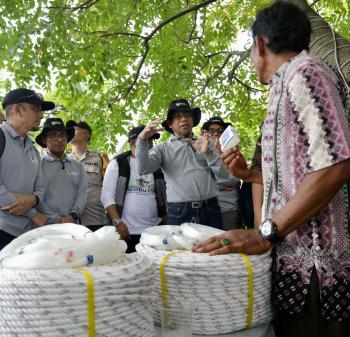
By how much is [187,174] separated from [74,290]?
2957 mm

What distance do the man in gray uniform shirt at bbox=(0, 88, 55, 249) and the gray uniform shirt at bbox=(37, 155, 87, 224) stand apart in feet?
1.23

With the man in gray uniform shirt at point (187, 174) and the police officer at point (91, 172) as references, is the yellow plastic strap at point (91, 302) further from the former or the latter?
the police officer at point (91, 172)

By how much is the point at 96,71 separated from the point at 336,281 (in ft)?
14.7

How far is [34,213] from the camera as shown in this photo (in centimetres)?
331

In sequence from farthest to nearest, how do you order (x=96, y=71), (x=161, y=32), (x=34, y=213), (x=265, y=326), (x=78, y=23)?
(x=161, y=32)
(x=96, y=71)
(x=78, y=23)
(x=34, y=213)
(x=265, y=326)

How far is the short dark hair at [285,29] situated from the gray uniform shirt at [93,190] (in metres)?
3.49

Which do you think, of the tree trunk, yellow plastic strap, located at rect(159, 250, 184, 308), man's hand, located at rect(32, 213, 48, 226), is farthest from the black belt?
yellow plastic strap, located at rect(159, 250, 184, 308)

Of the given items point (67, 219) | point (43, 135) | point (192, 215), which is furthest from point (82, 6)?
point (192, 215)

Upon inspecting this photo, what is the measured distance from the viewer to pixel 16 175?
125 inches

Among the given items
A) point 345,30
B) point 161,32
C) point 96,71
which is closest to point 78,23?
point 96,71

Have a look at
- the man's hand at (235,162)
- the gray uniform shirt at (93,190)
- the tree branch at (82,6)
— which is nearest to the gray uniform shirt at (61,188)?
the gray uniform shirt at (93,190)

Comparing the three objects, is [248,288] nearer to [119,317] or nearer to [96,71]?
[119,317]

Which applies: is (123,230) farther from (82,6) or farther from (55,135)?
(82,6)

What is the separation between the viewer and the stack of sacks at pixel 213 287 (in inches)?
44.6
